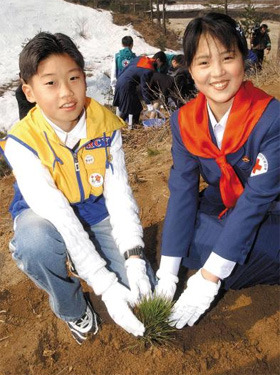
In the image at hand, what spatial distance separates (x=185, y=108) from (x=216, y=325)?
3.05ft

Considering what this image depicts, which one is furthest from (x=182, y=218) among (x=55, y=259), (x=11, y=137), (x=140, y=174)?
(x=140, y=174)

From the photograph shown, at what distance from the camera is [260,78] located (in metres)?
5.75

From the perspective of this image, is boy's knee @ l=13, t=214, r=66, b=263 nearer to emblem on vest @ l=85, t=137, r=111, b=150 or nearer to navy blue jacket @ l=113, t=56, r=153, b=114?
emblem on vest @ l=85, t=137, r=111, b=150

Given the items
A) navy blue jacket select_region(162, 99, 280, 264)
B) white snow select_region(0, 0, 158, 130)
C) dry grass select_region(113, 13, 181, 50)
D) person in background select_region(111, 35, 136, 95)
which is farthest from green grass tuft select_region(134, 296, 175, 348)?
dry grass select_region(113, 13, 181, 50)

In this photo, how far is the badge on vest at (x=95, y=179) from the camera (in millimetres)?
1825

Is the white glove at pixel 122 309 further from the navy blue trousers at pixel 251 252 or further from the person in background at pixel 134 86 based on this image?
the person in background at pixel 134 86

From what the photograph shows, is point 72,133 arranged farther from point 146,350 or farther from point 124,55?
point 124,55

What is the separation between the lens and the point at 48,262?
5.11 ft

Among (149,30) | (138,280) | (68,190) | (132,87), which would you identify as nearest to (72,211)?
(68,190)

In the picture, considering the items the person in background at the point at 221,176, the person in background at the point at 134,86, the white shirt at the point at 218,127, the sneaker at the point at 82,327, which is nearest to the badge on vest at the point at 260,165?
the person in background at the point at 221,176

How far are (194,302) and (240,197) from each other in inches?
17.8

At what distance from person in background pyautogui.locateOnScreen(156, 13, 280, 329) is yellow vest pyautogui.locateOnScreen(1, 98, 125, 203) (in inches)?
12.8

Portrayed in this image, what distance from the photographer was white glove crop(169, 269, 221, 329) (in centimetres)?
158

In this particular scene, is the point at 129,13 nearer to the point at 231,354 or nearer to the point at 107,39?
the point at 107,39
